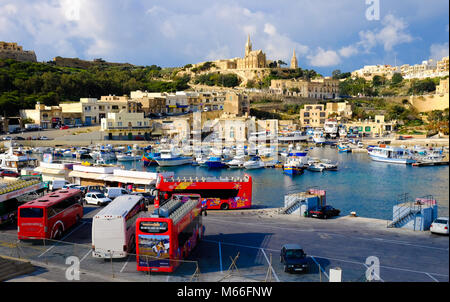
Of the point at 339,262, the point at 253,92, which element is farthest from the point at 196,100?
the point at 339,262

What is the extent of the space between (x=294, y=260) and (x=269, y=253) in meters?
1.10

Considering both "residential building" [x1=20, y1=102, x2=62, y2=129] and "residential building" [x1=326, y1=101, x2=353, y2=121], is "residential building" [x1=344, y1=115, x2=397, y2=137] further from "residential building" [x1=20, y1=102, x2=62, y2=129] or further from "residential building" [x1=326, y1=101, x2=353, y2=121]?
"residential building" [x1=20, y1=102, x2=62, y2=129]

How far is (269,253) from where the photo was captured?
877 centimetres

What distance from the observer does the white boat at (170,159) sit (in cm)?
3177

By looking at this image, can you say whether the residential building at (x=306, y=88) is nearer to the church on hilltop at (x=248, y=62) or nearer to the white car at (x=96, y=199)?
the church on hilltop at (x=248, y=62)

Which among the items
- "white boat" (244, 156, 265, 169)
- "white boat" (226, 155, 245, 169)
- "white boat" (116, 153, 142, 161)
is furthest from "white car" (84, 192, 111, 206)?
"white boat" (116, 153, 142, 161)

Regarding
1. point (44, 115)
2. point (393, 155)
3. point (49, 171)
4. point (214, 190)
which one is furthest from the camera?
point (44, 115)

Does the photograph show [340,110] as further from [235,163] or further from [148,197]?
[148,197]

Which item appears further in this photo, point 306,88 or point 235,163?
point 306,88

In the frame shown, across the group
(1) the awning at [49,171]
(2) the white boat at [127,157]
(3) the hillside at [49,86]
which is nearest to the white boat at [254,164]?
(2) the white boat at [127,157]

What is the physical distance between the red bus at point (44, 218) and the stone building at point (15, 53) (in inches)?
2666

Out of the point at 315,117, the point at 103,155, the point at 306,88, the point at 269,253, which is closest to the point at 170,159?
the point at 103,155

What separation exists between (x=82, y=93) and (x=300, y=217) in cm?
4894

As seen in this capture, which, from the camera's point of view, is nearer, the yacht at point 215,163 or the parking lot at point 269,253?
the parking lot at point 269,253
